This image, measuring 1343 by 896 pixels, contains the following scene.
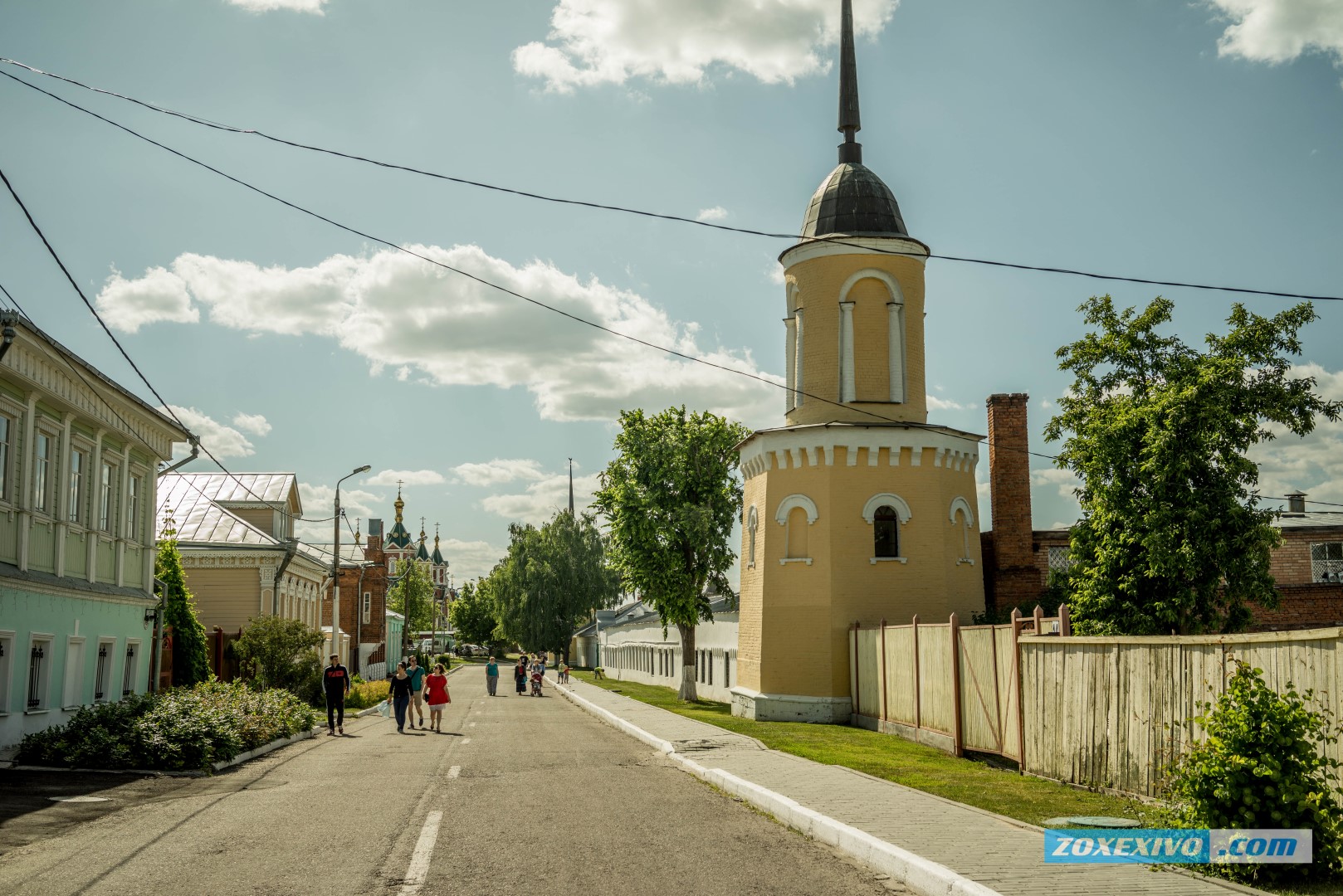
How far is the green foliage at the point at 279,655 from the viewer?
2952 cm

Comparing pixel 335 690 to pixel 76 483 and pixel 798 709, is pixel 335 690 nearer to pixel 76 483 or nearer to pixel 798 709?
pixel 76 483

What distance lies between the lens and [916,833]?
9602mm

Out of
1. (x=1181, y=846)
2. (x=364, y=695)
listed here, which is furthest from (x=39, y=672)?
(x=364, y=695)

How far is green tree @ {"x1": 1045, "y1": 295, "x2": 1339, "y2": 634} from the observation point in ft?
64.4

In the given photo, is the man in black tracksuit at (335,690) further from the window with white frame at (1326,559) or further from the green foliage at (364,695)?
the window with white frame at (1326,559)

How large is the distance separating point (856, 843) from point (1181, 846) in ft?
8.24

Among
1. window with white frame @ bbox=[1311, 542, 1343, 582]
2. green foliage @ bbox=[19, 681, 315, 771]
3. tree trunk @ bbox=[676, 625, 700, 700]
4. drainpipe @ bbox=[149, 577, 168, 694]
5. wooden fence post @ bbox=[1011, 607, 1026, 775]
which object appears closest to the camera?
wooden fence post @ bbox=[1011, 607, 1026, 775]

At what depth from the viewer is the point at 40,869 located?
8.72m

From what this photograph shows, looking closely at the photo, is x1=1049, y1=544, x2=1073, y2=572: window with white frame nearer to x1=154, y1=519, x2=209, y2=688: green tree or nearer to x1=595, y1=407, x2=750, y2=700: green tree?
x1=595, y1=407, x2=750, y2=700: green tree

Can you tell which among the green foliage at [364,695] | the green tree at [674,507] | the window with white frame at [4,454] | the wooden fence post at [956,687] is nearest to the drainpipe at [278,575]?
the green foliage at [364,695]

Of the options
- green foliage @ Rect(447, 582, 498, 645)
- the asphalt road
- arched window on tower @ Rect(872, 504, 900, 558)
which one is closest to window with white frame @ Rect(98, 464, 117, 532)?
the asphalt road

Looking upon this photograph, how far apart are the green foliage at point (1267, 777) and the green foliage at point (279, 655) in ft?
83.3

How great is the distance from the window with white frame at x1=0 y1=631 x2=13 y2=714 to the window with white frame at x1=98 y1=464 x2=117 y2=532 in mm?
5210

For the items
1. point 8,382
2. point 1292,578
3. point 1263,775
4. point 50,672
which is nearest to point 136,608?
point 50,672
